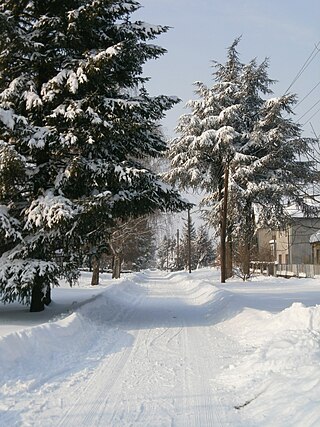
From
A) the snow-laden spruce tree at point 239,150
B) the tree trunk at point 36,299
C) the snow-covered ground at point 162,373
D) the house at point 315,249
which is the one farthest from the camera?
the house at point 315,249

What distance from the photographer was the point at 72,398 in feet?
20.0

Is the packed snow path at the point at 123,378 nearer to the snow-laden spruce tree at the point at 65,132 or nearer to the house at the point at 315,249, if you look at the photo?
the snow-laden spruce tree at the point at 65,132

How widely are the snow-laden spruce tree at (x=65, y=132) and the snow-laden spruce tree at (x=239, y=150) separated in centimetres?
1890

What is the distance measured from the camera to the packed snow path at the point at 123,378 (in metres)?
5.41

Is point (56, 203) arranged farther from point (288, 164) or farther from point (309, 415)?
point (288, 164)

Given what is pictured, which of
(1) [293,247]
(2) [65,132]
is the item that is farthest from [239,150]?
(2) [65,132]

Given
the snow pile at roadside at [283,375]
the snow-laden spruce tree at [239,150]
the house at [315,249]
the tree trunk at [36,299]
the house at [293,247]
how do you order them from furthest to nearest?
the house at [293,247] → the house at [315,249] → the snow-laden spruce tree at [239,150] → the tree trunk at [36,299] → the snow pile at roadside at [283,375]

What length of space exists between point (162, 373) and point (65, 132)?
7.32 metres

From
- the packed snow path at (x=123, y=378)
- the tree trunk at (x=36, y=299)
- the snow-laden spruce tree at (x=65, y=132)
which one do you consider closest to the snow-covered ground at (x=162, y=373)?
the packed snow path at (x=123, y=378)

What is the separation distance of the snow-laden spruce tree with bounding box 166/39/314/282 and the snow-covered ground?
70.2ft

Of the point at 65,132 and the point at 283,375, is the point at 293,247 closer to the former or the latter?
the point at 65,132

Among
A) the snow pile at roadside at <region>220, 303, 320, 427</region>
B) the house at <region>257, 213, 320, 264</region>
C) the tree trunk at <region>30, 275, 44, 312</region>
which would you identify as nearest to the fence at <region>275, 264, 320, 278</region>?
the house at <region>257, 213, 320, 264</region>

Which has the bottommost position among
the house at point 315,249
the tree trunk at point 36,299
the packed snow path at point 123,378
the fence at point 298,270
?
the packed snow path at point 123,378

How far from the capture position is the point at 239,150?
116ft
